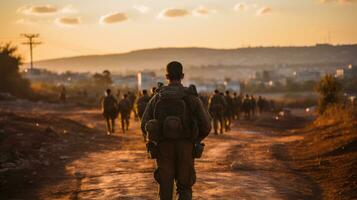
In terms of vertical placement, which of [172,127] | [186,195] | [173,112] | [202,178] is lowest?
[202,178]

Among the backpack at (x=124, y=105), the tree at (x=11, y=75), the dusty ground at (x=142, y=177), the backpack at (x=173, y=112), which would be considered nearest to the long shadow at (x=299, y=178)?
the dusty ground at (x=142, y=177)

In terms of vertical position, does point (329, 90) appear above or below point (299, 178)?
above

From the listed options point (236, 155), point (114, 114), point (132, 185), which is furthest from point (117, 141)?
point (132, 185)

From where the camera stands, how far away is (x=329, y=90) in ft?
140

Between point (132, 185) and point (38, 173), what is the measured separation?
11.4 ft

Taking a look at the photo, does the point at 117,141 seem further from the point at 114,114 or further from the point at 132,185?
the point at 132,185

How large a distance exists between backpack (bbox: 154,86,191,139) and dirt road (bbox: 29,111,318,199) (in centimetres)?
232

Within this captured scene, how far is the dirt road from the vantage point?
9508mm

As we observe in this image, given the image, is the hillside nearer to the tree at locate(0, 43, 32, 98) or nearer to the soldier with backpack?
the soldier with backpack

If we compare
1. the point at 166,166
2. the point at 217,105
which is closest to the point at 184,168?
the point at 166,166

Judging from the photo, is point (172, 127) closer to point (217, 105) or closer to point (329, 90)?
point (217, 105)

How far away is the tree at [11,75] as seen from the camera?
2291 inches

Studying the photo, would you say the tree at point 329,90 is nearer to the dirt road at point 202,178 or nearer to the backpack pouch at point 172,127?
the dirt road at point 202,178

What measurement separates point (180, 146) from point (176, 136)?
5.9 inches
